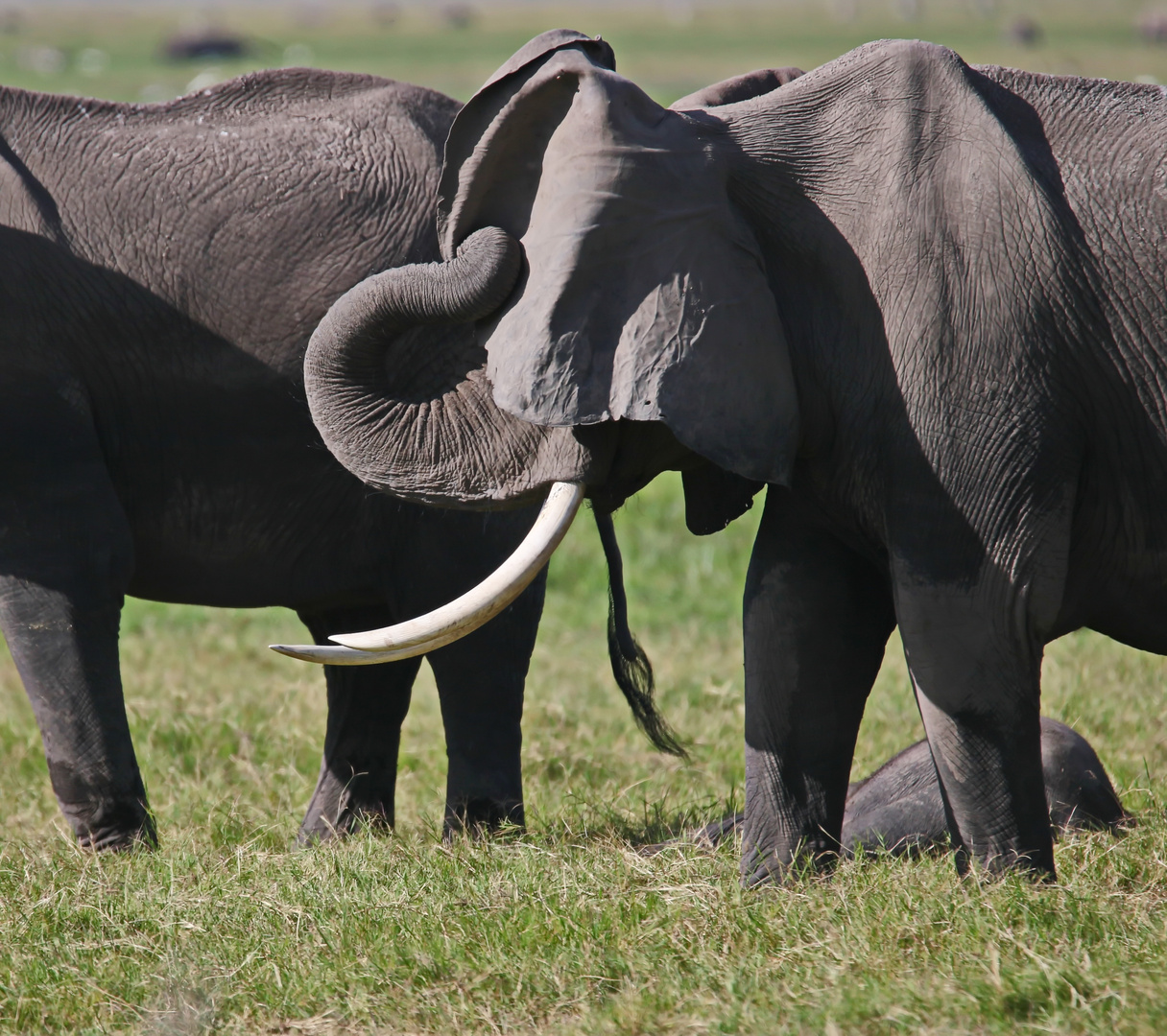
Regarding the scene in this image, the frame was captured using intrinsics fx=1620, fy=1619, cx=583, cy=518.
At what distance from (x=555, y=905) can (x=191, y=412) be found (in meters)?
1.96

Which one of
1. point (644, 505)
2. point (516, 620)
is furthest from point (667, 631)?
point (516, 620)

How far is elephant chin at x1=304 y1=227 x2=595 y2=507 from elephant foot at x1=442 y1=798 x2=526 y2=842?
138 centimetres

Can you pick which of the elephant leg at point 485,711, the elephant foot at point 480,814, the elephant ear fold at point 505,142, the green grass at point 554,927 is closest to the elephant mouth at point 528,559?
the elephant ear fold at point 505,142

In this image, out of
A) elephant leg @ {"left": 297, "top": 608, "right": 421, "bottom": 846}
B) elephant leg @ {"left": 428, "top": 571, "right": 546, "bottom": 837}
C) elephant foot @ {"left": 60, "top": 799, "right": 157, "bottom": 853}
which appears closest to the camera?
elephant foot @ {"left": 60, "top": 799, "right": 157, "bottom": 853}

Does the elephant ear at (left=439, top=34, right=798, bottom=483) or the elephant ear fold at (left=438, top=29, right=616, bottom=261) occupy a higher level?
the elephant ear fold at (left=438, top=29, right=616, bottom=261)

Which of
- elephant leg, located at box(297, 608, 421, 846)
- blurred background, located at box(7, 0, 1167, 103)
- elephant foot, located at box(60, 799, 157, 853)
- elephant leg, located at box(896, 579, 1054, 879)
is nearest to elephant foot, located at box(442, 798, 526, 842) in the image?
elephant leg, located at box(297, 608, 421, 846)

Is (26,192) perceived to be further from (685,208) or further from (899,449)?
(899,449)

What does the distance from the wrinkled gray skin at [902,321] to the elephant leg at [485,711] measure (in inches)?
47.9

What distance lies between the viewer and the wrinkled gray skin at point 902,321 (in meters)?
3.67

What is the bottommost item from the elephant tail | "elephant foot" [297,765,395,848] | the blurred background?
"elephant foot" [297,765,395,848]

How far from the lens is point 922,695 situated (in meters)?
3.92

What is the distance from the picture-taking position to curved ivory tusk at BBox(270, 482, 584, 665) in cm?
381

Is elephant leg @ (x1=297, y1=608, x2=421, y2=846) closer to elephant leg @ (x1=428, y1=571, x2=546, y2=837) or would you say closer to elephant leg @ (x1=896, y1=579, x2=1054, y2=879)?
elephant leg @ (x1=428, y1=571, x2=546, y2=837)

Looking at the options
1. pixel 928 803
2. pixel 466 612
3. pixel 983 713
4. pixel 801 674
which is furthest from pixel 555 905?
pixel 928 803
